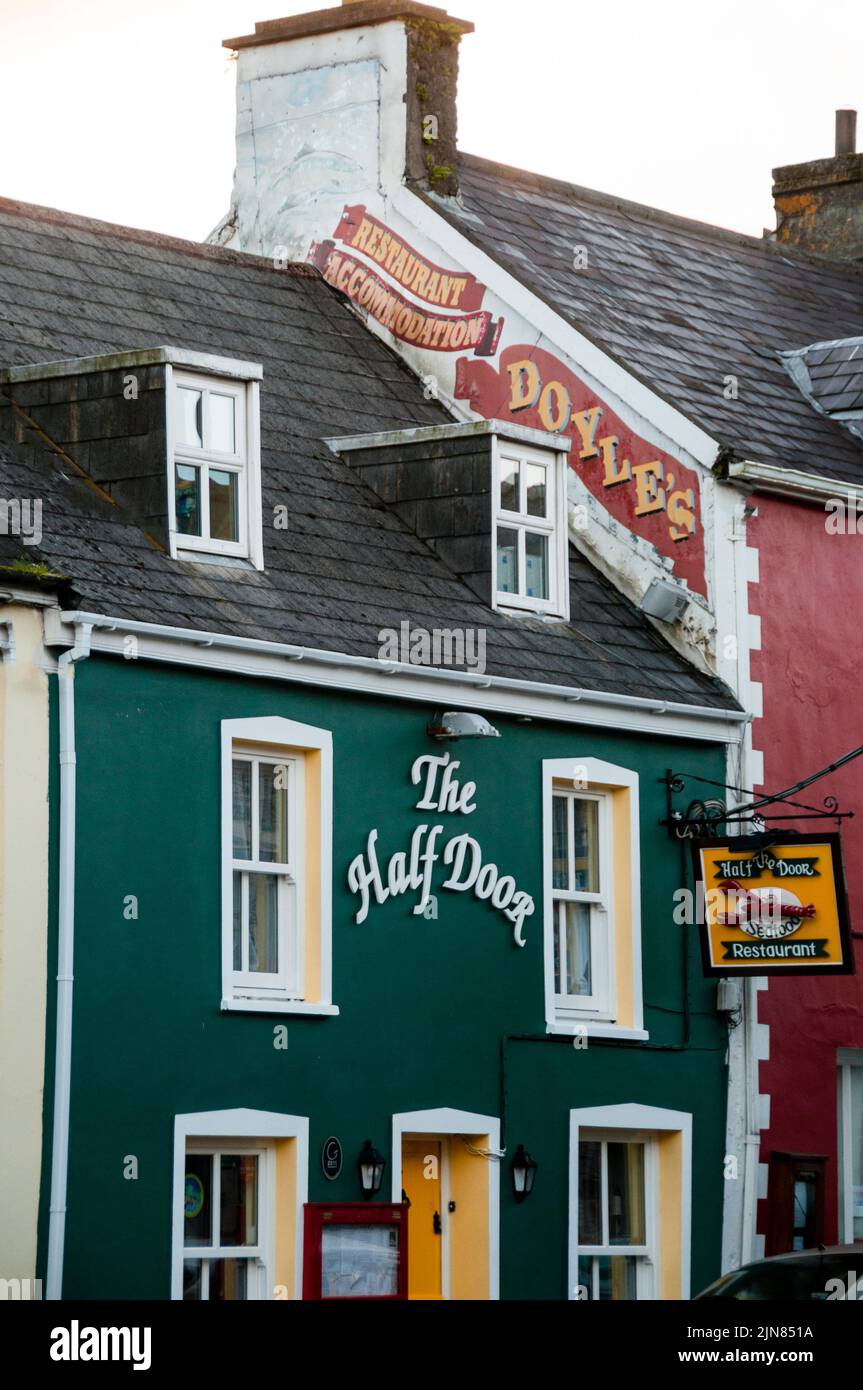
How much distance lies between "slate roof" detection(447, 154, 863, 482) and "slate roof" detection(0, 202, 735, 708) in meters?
1.61

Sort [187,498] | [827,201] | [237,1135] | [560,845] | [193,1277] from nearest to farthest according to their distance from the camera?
[193,1277]
[237,1135]
[187,498]
[560,845]
[827,201]

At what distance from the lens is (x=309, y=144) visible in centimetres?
2628

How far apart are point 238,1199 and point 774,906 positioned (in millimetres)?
4615

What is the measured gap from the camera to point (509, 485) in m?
22.2

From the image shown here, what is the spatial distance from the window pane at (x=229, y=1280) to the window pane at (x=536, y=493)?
21.7 feet

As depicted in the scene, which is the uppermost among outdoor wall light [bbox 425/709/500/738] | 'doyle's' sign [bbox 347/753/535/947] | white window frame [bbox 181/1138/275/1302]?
outdoor wall light [bbox 425/709/500/738]

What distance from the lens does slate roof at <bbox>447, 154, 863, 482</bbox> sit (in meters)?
24.0

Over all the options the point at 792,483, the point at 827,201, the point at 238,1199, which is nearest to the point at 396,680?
the point at 238,1199

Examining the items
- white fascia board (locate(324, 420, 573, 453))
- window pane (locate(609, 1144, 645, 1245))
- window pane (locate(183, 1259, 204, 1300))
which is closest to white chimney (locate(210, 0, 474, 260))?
white fascia board (locate(324, 420, 573, 453))

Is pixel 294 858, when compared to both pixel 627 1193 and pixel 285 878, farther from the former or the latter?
pixel 627 1193

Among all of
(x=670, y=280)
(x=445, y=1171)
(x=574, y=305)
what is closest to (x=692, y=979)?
(x=445, y=1171)

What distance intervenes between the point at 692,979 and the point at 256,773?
173 inches

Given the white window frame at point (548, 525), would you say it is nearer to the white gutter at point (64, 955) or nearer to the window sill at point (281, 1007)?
the window sill at point (281, 1007)

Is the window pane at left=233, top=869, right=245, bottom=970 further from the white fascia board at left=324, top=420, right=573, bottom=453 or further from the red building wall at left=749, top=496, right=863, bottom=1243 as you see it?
the red building wall at left=749, top=496, right=863, bottom=1243
